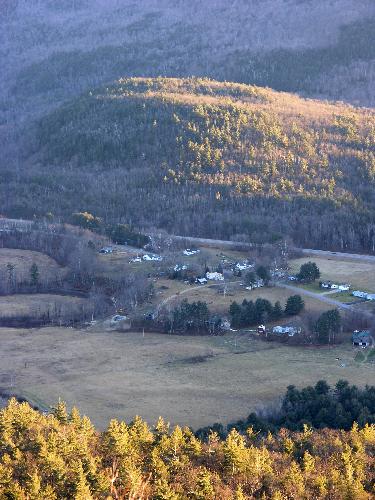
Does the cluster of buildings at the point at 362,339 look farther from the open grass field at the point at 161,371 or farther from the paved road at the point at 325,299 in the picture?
the paved road at the point at 325,299

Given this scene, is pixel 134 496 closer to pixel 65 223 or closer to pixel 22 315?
pixel 22 315

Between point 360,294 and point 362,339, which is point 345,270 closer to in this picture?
point 360,294

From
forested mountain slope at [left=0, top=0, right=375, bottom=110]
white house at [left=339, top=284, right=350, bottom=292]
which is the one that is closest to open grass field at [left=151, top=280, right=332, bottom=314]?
white house at [left=339, top=284, right=350, bottom=292]

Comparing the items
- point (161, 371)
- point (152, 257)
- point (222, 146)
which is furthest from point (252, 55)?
point (161, 371)

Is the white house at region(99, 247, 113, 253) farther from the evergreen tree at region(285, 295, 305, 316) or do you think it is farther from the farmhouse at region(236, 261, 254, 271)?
the evergreen tree at region(285, 295, 305, 316)

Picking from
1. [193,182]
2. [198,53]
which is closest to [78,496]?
[193,182]

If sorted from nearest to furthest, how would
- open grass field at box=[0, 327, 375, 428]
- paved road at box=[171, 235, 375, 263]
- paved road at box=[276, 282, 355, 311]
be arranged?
open grass field at box=[0, 327, 375, 428] → paved road at box=[276, 282, 355, 311] → paved road at box=[171, 235, 375, 263]
